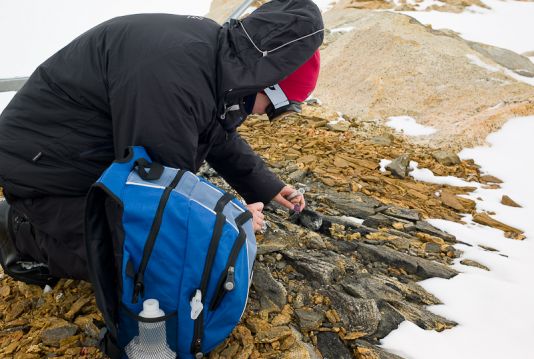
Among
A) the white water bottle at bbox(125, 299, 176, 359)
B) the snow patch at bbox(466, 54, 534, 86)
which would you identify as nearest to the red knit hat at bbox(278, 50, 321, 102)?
the white water bottle at bbox(125, 299, 176, 359)

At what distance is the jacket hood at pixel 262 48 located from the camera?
2.62m

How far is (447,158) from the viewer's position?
301 inches

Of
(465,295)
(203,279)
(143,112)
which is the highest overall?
(143,112)

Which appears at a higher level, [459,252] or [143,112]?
[143,112]

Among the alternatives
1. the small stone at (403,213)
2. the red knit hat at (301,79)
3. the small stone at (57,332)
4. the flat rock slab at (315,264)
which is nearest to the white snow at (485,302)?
the small stone at (403,213)

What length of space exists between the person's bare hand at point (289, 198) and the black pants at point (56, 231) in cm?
176

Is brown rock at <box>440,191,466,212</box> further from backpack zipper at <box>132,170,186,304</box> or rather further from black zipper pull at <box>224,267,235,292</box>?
backpack zipper at <box>132,170,186,304</box>

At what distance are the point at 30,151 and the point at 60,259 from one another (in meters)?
0.79

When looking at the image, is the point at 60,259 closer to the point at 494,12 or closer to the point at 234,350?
the point at 234,350

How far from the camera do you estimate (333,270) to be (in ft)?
11.8

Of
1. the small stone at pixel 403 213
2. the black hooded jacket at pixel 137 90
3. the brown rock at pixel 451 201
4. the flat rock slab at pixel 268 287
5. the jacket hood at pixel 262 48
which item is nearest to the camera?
the black hooded jacket at pixel 137 90

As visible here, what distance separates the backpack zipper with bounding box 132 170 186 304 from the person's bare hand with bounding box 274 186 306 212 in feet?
5.48

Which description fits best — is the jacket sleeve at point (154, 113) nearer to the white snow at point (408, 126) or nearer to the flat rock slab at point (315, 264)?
the flat rock slab at point (315, 264)

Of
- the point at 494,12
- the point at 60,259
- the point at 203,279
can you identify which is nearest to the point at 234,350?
the point at 203,279
